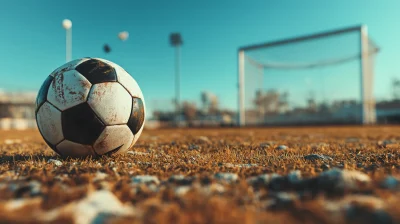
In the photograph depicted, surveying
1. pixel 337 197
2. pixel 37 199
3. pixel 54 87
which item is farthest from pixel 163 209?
pixel 54 87

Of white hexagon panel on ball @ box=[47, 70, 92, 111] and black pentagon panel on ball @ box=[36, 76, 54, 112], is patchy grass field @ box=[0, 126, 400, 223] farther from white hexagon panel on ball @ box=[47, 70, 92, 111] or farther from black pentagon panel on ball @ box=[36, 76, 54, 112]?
black pentagon panel on ball @ box=[36, 76, 54, 112]

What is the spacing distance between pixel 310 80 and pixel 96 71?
1034 inches

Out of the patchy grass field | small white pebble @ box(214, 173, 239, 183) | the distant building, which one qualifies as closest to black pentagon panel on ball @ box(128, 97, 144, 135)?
the patchy grass field

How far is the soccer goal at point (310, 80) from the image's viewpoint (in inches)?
926

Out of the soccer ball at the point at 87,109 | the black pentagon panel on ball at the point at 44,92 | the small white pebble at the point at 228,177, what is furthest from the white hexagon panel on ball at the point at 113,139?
the small white pebble at the point at 228,177

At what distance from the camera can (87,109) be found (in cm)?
274

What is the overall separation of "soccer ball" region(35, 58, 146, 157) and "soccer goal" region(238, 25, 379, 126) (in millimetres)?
23619

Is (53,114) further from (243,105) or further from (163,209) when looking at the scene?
(243,105)

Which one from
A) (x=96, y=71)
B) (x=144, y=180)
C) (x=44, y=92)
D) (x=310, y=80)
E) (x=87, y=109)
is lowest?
(x=144, y=180)

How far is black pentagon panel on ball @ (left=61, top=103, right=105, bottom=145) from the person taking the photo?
2730mm

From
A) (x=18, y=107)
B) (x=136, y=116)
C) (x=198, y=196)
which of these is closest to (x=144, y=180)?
(x=198, y=196)

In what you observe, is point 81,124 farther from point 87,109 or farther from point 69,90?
point 69,90

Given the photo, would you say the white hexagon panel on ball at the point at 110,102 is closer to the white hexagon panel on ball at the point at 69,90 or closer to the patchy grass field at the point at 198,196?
the white hexagon panel on ball at the point at 69,90

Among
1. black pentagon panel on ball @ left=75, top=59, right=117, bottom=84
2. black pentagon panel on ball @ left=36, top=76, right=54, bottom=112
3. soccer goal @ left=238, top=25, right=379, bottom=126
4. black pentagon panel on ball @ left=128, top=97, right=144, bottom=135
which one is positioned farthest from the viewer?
soccer goal @ left=238, top=25, right=379, bottom=126
